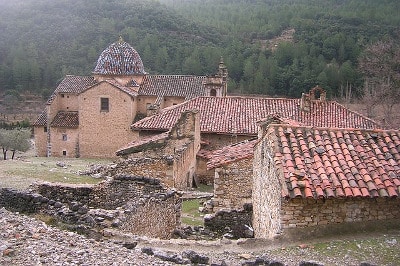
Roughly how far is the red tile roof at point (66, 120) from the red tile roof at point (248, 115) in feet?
39.3

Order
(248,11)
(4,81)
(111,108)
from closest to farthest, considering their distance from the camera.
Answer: (111,108) → (4,81) → (248,11)

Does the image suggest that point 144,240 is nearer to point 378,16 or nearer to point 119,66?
point 119,66

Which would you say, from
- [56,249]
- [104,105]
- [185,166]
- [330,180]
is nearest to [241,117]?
[185,166]

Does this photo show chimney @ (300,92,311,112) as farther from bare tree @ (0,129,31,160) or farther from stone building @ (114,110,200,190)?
bare tree @ (0,129,31,160)

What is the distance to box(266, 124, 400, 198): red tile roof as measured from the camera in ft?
25.6

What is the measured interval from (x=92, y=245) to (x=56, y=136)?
33111mm

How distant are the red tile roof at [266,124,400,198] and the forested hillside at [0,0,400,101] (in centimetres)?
4904

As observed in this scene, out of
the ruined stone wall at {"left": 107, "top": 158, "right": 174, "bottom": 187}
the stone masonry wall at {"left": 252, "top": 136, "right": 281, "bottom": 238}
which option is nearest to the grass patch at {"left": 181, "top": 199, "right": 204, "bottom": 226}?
the ruined stone wall at {"left": 107, "top": 158, "right": 174, "bottom": 187}

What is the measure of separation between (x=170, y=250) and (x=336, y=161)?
3.33 metres

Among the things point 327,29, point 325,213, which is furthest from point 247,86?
point 325,213

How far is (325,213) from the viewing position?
313 inches

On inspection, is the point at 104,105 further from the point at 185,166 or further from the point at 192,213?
the point at 192,213

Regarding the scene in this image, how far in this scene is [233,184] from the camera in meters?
15.7

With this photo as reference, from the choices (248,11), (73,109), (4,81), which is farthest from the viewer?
(248,11)
